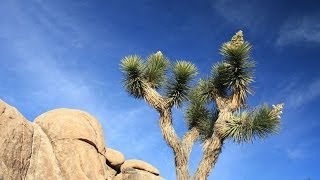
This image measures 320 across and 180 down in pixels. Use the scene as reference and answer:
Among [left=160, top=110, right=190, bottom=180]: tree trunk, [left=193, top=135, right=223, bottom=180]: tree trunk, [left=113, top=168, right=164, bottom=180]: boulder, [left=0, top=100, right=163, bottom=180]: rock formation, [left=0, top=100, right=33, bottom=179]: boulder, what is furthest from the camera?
[left=113, top=168, right=164, bottom=180]: boulder

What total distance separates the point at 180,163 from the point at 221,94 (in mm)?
3173

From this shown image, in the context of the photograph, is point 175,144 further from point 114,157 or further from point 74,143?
point 74,143

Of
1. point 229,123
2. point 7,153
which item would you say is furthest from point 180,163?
point 7,153

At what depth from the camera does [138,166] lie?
66.7ft

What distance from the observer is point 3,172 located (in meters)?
11.8

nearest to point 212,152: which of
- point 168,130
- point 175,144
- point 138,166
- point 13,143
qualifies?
point 175,144

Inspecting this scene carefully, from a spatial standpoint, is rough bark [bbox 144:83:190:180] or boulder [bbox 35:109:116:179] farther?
rough bark [bbox 144:83:190:180]

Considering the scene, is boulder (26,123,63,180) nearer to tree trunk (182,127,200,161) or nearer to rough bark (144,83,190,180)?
rough bark (144,83,190,180)

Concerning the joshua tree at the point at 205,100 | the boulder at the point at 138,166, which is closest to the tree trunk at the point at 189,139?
the joshua tree at the point at 205,100

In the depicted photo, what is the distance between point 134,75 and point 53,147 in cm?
468

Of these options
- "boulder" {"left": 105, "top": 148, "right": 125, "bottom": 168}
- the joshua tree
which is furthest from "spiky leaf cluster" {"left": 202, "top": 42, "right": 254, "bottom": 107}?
"boulder" {"left": 105, "top": 148, "right": 125, "bottom": 168}

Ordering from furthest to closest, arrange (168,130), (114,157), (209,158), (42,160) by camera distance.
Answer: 1. (114,157)
2. (168,130)
3. (209,158)
4. (42,160)

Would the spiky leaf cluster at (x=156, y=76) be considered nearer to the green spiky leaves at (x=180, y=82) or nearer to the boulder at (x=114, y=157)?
the green spiky leaves at (x=180, y=82)

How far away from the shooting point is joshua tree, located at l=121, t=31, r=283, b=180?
1609 centimetres
